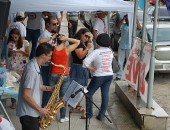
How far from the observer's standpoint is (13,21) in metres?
10.8

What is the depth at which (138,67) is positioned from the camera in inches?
319

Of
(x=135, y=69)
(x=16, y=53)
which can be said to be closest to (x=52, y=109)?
(x=16, y=53)

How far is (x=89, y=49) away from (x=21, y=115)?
8.51ft

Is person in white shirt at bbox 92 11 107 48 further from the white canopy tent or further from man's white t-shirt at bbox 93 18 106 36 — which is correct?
the white canopy tent

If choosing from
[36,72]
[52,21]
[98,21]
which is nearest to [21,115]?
[36,72]

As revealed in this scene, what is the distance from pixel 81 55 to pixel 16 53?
1268mm

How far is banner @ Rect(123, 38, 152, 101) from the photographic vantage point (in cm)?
766

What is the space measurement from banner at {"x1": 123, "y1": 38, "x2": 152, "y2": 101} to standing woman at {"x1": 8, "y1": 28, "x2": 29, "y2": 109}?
2.23 meters

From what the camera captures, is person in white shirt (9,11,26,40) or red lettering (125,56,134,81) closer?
red lettering (125,56,134,81)

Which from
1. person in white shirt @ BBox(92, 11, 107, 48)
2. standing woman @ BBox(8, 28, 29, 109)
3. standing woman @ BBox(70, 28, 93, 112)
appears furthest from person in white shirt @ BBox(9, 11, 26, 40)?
standing woman @ BBox(70, 28, 93, 112)

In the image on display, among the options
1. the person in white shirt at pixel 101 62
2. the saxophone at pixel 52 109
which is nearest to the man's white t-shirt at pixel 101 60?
the person in white shirt at pixel 101 62

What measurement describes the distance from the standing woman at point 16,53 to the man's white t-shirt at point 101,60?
4.17 ft

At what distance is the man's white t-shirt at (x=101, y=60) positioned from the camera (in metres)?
7.03

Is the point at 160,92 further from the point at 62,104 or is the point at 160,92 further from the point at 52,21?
the point at 62,104
